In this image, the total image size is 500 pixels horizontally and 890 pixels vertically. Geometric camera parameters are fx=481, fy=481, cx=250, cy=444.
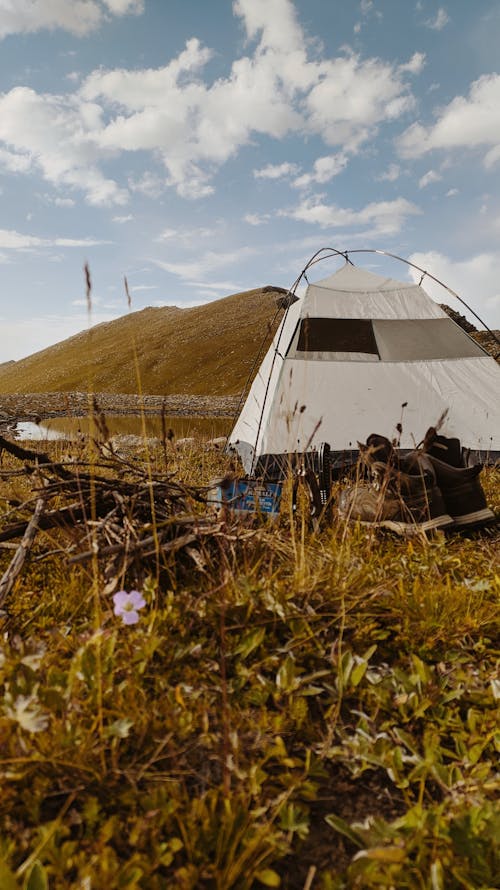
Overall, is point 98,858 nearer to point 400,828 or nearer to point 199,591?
point 400,828

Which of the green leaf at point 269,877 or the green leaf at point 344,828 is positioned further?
the green leaf at point 344,828

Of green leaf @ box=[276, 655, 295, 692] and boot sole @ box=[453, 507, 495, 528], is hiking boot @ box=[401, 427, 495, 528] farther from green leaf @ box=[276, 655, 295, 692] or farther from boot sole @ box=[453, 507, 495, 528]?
green leaf @ box=[276, 655, 295, 692]

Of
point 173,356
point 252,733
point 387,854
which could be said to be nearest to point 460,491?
point 252,733

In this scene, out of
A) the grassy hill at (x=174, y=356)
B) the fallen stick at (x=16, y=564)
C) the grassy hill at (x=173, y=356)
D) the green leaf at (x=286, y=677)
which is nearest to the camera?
the green leaf at (x=286, y=677)

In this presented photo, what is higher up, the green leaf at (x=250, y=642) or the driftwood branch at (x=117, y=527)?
the driftwood branch at (x=117, y=527)

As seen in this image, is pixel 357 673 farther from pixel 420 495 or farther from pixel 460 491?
pixel 460 491

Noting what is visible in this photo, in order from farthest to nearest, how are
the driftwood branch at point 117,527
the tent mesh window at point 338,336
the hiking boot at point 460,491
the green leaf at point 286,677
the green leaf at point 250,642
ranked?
the tent mesh window at point 338,336, the hiking boot at point 460,491, the driftwood branch at point 117,527, the green leaf at point 250,642, the green leaf at point 286,677

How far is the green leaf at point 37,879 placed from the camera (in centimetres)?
122

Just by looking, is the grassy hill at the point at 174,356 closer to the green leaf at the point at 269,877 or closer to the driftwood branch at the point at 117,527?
the driftwood branch at the point at 117,527

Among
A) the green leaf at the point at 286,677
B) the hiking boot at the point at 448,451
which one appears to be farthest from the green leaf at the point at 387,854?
the hiking boot at the point at 448,451

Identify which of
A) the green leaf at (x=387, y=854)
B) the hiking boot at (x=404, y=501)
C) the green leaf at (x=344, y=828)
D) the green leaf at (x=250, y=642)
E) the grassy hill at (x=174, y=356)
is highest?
the grassy hill at (x=174, y=356)

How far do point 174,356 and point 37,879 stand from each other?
91.8 metres

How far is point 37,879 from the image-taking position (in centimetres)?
123

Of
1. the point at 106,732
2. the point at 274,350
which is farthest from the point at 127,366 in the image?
the point at 106,732
